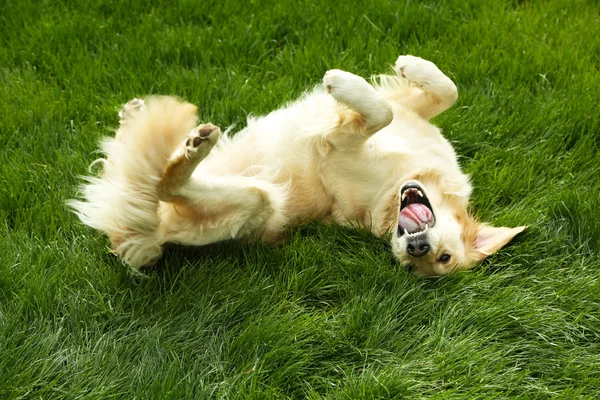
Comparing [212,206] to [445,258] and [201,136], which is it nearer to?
[201,136]

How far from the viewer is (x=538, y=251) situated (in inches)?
150

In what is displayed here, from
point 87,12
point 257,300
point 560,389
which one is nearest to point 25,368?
point 257,300

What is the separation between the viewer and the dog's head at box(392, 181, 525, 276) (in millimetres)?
3568

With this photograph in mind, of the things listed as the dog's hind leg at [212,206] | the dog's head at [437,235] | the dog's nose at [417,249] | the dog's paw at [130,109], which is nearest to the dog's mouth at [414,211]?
the dog's head at [437,235]

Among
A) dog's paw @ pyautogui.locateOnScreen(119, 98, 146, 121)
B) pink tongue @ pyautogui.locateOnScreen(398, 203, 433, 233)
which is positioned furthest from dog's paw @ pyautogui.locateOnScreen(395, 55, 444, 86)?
dog's paw @ pyautogui.locateOnScreen(119, 98, 146, 121)

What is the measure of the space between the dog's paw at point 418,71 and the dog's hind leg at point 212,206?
3.58 ft

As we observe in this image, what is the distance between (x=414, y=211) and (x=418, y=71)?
0.90 meters

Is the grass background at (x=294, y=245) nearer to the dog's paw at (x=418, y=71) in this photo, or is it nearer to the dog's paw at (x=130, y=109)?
the dog's paw at (x=130, y=109)

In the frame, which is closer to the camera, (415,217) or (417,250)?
(417,250)

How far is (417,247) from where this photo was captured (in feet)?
11.5

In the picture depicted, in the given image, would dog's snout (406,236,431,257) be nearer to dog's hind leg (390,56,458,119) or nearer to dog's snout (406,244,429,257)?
dog's snout (406,244,429,257)

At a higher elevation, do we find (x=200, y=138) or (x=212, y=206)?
(x=200, y=138)

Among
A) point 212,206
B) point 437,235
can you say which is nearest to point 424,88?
point 437,235

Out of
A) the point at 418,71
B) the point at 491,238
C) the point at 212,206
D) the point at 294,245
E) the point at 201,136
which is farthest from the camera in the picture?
the point at 418,71
